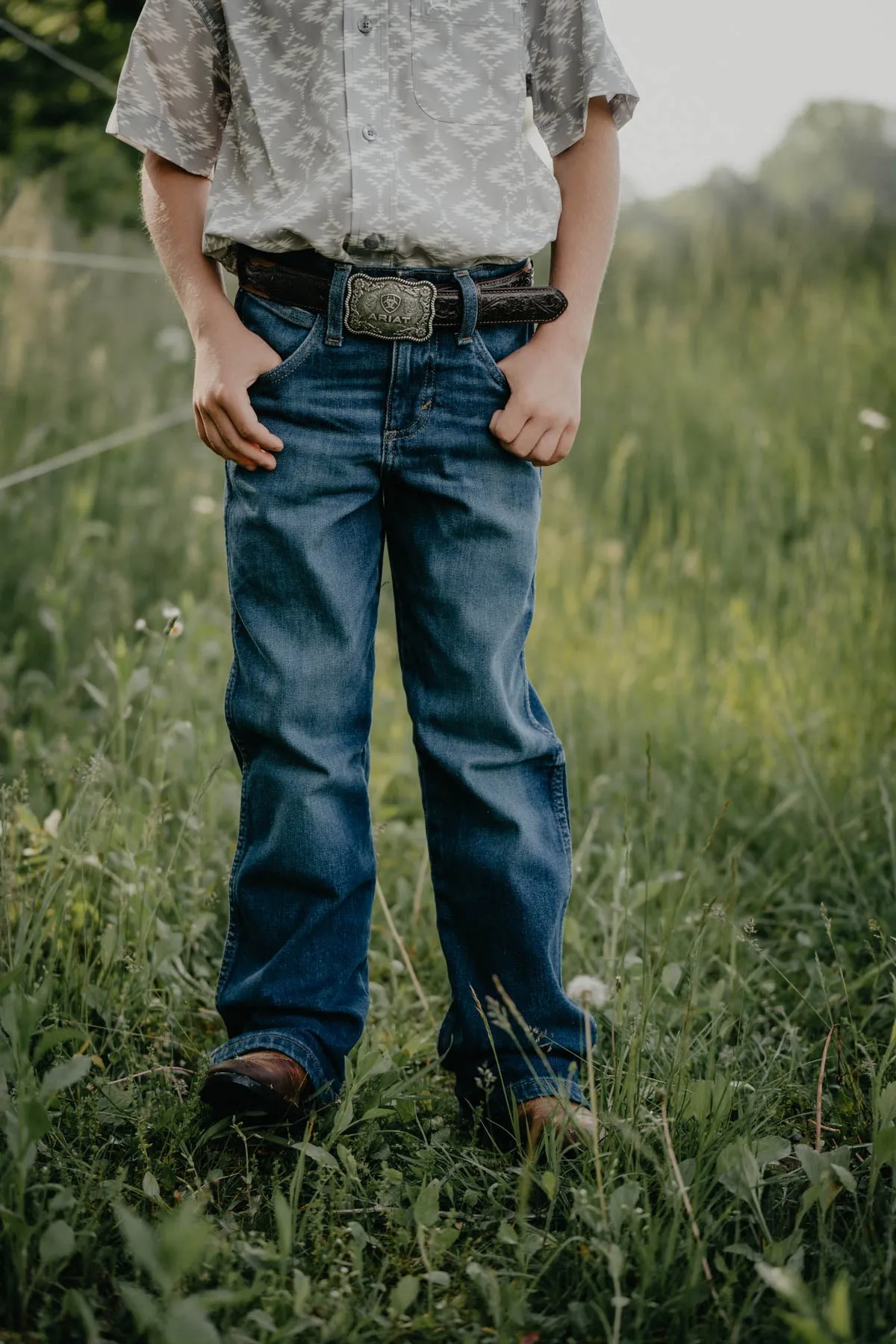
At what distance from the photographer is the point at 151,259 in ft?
15.3

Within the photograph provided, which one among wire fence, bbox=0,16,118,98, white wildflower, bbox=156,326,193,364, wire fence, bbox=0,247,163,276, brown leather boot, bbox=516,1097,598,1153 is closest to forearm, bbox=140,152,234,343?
brown leather boot, bbox=516,1097,598,1153

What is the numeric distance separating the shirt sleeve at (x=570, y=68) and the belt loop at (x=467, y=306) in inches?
11.1

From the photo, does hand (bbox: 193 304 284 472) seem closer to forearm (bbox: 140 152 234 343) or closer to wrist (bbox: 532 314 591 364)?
forearm (bbox: 140 152 234 343)

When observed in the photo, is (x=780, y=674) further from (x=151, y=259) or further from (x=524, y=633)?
(x=151, y=259)

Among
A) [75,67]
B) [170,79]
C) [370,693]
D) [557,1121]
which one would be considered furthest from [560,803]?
A: [75,67]

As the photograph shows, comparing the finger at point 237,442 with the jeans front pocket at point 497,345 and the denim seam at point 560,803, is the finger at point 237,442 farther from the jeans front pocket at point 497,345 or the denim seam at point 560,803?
the denim seam at point 560,803

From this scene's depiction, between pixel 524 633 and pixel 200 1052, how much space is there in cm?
73

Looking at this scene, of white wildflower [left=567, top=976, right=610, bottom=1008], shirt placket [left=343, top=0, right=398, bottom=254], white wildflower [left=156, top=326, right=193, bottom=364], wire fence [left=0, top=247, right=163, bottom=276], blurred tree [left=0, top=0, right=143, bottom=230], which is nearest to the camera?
shirt placket [left=343, top=0, right=398, bottom=254]

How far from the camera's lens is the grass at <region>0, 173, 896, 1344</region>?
1.15 metres

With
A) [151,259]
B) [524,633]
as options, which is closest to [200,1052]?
[524,633]

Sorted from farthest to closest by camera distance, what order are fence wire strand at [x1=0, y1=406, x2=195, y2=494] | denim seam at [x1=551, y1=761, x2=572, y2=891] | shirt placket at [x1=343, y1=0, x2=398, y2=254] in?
1. fence wire strand at [x1=0, y1=406, x2=195, y2=494]
2. denim seam at [x1=551, y1=761, x2=572, y2=891]
3. shirt placket at [x1=343, y1=0, x2=398, y2=254]

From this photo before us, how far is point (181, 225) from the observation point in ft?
4.93

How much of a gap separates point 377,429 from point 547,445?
21 centimetres

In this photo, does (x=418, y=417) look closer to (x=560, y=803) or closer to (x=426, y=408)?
(x=426, y=408)
